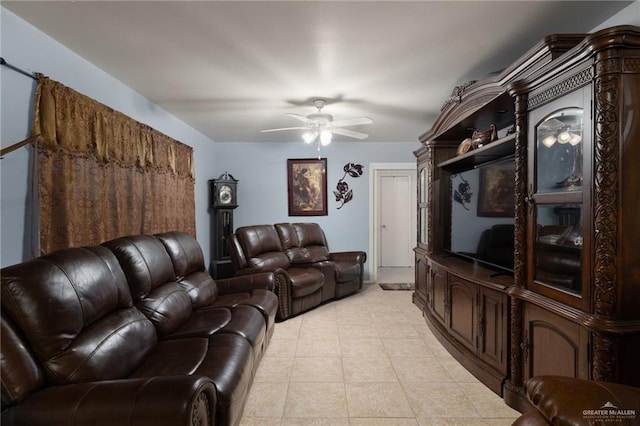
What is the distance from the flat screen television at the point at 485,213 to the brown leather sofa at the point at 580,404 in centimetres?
126

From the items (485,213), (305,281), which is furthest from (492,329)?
(305,281)

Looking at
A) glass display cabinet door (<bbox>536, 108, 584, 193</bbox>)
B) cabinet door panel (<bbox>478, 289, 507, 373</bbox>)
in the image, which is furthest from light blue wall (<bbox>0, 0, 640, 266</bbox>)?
cabinet door panel (<bbox>478, 289, 507, 373</bbox>)

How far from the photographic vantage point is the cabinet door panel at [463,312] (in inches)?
93.1

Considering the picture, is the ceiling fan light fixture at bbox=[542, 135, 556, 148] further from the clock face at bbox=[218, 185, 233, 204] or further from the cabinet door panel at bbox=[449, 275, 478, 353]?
the clock face at bbox=[218, 185, 233, 204]

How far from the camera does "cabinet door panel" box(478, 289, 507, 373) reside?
6.72 feet

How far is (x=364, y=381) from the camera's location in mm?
2264

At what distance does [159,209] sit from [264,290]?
1.37 meters

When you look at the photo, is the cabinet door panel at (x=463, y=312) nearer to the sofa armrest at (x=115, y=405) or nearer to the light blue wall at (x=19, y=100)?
the sofa armrest at (x=115, y=405)

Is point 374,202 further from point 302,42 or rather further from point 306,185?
point 302,42

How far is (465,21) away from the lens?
176cm

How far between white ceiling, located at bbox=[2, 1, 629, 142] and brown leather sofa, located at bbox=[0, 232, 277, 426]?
133 centimetres

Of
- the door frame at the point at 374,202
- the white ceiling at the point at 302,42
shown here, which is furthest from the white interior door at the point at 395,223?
the white ceiling at the point at 302,42

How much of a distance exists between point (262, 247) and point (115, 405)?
9.88 ft

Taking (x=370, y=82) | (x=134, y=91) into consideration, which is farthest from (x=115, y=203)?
(x=370, y=82)
